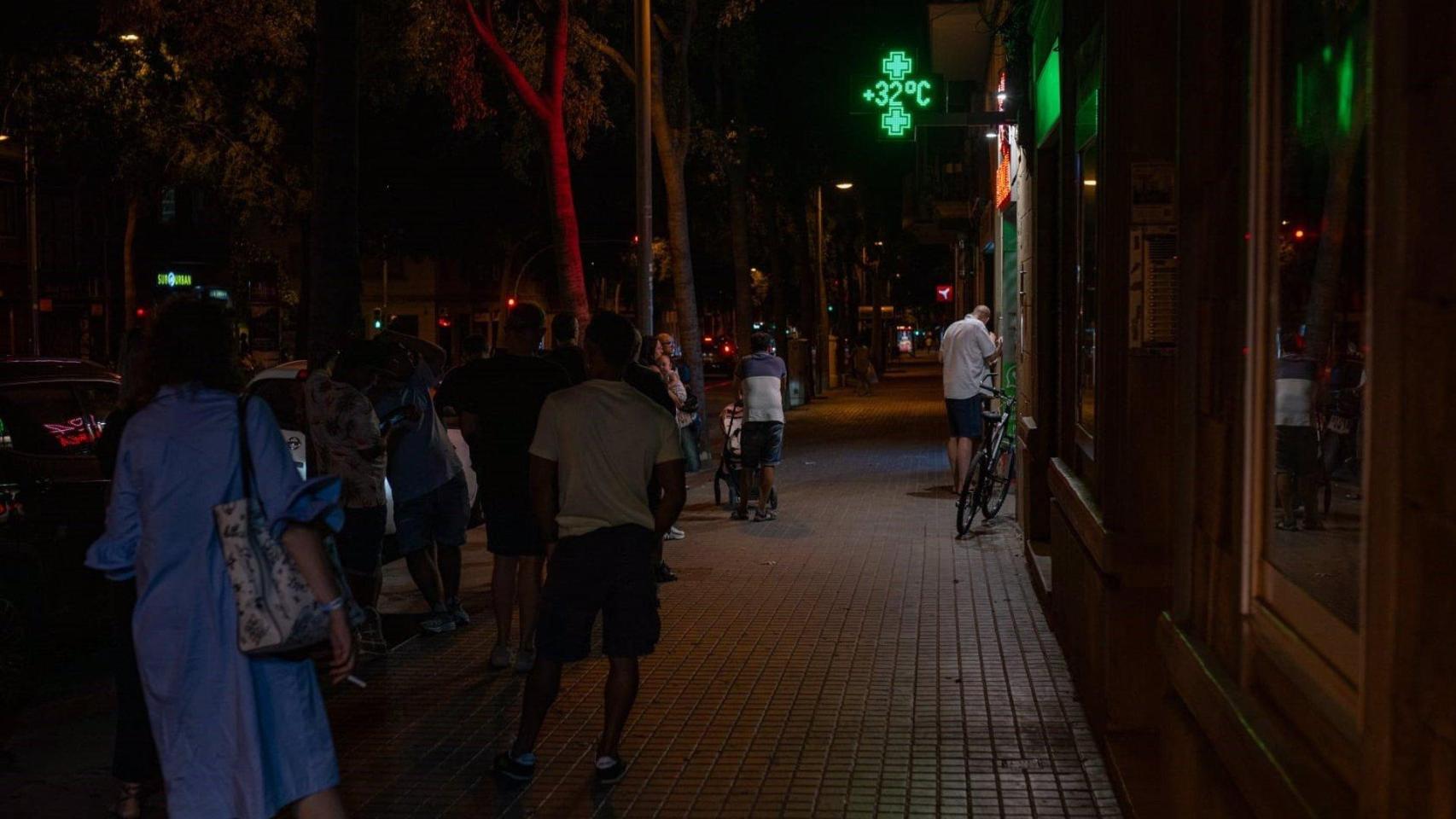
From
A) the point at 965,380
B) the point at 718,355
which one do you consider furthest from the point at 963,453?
the point at 718,355

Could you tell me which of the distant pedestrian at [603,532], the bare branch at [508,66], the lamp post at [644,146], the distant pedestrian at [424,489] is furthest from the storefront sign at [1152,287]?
the bare branch at [508,66]

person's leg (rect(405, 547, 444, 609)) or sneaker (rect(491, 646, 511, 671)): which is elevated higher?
person's leg (rect(405, 547, 444, 609))

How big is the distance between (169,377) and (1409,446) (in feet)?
10.3

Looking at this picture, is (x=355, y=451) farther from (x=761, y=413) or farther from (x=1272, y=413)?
(x=761, y=413)

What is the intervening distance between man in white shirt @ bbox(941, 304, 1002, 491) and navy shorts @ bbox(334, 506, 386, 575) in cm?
807

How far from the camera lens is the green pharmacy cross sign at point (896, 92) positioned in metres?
16.3

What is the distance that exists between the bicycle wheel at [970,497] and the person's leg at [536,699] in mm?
7413

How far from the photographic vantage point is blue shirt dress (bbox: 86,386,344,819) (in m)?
3.90

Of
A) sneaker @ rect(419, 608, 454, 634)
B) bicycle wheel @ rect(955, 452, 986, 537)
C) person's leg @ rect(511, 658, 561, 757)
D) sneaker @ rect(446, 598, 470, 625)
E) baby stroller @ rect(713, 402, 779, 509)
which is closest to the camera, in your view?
Result: person's leg @ rect(511, 658, 561, 757)

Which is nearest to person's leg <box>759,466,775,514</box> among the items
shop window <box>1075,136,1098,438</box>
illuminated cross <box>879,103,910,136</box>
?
illuminated cross <box>879,103,910,136</box>

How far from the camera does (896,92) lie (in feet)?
53.6

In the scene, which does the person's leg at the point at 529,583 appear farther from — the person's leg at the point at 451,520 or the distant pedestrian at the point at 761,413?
the distant pedestrian at the point at 761,413

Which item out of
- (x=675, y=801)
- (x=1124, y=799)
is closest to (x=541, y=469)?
(x=675, y=801)

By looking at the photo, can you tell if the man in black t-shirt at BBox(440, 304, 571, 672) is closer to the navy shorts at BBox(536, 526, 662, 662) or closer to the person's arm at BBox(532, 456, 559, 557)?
the person's arm at BBox(532, 456, 559, 557)
